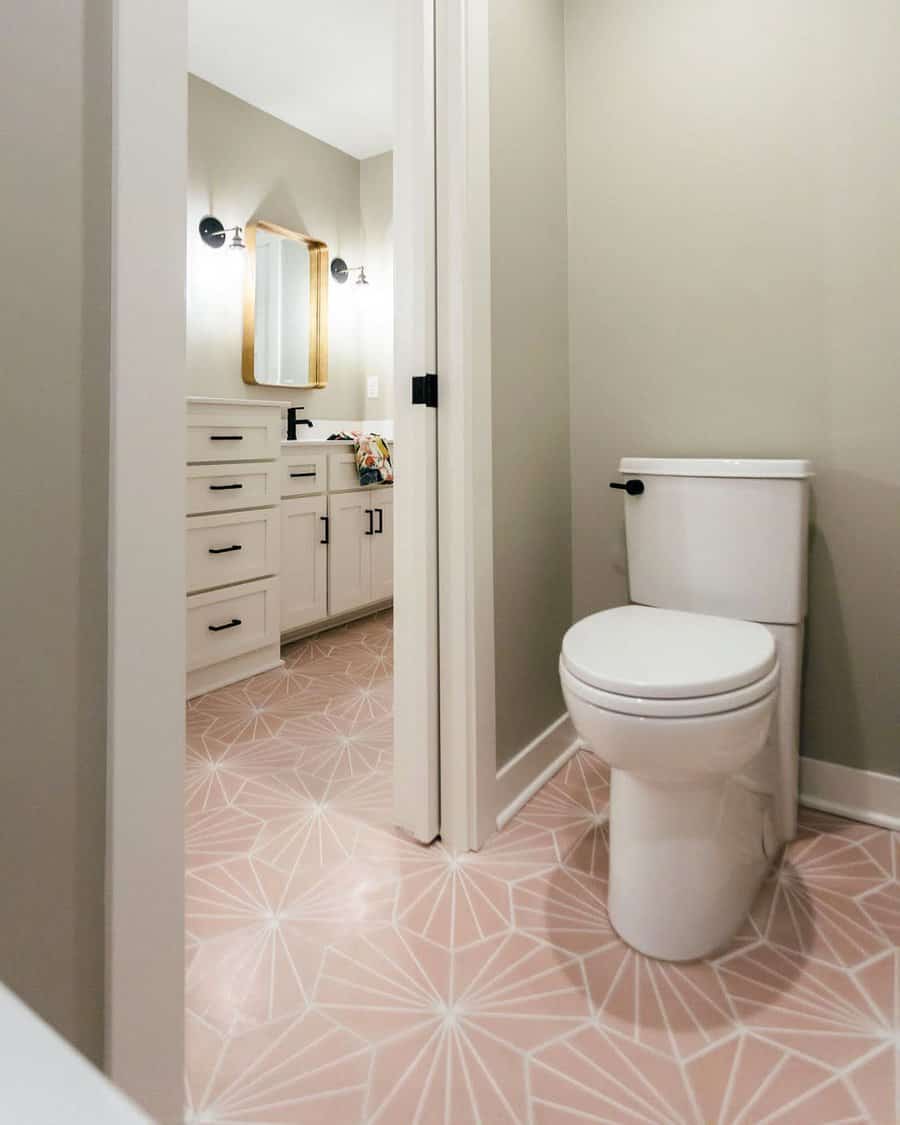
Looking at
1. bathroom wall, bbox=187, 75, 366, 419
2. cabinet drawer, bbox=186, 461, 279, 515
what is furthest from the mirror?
cabinet drawer, bbox=186, 461, 279, 515

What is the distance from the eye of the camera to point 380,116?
337cm

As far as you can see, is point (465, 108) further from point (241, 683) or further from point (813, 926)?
point (241, 683)

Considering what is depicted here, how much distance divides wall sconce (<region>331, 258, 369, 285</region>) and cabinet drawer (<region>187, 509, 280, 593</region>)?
166cm

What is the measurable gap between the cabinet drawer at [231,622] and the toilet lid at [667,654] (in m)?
1.53

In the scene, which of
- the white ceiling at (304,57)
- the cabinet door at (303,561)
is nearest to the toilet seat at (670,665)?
the cabinet door at (303,561)

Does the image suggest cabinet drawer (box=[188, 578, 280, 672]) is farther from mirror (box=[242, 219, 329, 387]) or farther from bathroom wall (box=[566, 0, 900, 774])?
bathroom wall (box=[566, 0, 900, 774])

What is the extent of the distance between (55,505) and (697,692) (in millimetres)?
870

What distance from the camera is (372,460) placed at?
3262 millimetres

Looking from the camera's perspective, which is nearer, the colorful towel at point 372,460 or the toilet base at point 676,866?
the toilet base at point 676,866

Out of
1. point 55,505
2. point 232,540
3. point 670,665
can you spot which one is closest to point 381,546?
point 232,540

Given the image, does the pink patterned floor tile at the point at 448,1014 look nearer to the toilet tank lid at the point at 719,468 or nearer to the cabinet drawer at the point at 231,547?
the toilet tank lid at the point at 719,468

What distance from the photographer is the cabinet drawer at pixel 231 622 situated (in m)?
2.43

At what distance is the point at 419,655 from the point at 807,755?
0.98m

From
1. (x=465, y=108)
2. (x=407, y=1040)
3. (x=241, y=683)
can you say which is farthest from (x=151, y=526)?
(x=241, y=683)
